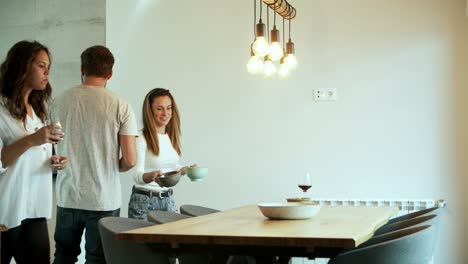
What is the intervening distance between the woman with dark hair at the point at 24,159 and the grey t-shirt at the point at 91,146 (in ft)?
0.52

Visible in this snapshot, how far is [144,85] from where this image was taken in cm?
521

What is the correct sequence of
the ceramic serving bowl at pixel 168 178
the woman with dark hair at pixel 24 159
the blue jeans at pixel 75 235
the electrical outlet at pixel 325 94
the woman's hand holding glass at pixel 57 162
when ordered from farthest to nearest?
the electrical outlet at pixel 325 94, the ceramic serving bowl at pixel 168 178, the blue jeans at pixel 75 235, the woman's hand holding glass at pixel 57 162, the woman with dark hair at pixel 24 159

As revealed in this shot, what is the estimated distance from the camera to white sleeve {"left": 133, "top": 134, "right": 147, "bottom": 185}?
3504 millimetres

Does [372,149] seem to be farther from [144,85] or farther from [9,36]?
[9,36]

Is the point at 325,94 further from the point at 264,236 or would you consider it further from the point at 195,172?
the point at 264,236

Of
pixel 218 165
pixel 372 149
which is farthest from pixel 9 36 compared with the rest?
pixel 372 149

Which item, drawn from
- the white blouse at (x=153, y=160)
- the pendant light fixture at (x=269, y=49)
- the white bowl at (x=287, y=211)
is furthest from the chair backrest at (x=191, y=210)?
the white bowl at (x=287, y=211)

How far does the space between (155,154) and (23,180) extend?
1.07 m

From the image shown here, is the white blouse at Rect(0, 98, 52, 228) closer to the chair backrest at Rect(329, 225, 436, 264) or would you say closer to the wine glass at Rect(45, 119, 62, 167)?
the wine glass at Rect(45, 119, 62, 167)

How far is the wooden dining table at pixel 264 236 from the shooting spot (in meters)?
1.96

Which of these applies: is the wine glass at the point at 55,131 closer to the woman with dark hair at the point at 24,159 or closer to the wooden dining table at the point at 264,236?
the woman with dark hair at the point at 24,159

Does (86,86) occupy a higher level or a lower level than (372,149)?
higher

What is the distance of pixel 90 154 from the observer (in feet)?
9.97

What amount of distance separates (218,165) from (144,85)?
89 cm
